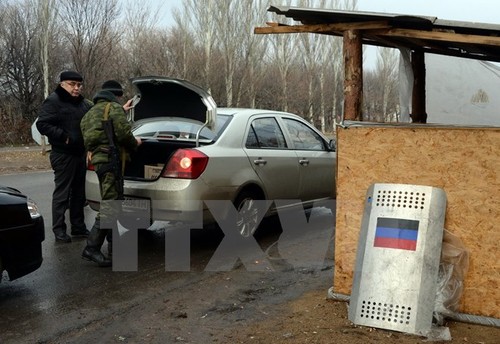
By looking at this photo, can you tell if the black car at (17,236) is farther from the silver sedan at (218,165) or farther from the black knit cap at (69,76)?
the black knit cap at (69,76)

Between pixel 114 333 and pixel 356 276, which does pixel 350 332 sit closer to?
pixel 356 276

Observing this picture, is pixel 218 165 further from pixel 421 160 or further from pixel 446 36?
pixel 446 36

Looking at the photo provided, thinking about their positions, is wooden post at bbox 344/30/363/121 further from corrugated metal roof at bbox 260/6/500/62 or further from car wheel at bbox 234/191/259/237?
car wheel at bbox 234/191/259/237

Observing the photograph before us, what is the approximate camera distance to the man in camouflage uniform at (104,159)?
5.52m

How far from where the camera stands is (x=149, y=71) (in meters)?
25.7

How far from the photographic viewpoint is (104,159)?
552cm

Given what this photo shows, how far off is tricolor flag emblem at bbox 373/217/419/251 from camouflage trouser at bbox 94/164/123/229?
8.99ft

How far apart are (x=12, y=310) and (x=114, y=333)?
1054 mm

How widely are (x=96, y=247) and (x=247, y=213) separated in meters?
1.77

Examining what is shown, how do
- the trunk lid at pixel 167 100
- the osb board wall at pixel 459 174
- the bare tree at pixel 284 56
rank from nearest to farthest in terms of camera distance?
the osb board wall at pixel 459 174
the trunk lid at pixel 167 100
the bare tree at pixel 284 56

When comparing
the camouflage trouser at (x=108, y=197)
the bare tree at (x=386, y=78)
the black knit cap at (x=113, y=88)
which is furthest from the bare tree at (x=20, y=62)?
the bare tree at (x=386, y=78)

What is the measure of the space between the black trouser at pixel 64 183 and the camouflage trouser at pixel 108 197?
106 cm

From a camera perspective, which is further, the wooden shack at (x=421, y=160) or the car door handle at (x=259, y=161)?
the car door handle at (x=259, y=161)

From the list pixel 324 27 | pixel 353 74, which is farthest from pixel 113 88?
pixel 353 74
